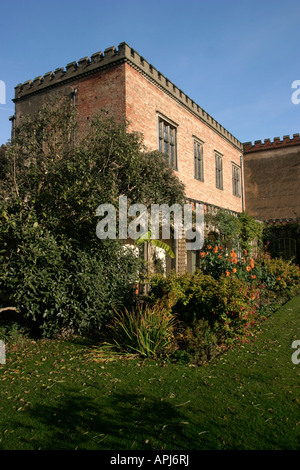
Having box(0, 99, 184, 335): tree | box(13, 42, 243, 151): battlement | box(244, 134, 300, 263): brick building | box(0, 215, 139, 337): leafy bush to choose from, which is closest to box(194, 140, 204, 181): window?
box(13, 42, 243, 151): battlement

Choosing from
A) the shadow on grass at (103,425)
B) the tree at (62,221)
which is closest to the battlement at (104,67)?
the tree at (62,221)

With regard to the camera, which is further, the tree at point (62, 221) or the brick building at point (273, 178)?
the brick building at point (273, 178)

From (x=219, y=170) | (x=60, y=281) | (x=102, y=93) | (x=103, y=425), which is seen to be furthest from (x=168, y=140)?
(x=103, y=425)

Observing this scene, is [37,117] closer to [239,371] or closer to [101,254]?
[101,254]

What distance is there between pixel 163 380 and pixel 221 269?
4.35 m

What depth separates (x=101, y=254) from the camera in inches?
271

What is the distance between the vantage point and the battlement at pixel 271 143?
22625 mm

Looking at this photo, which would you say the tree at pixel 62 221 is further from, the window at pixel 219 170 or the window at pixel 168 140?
the window at pixel 219 170

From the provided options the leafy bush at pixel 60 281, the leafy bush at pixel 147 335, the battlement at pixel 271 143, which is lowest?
the leafy bush at pixel 147 335

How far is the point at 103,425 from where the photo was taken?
11.0ft

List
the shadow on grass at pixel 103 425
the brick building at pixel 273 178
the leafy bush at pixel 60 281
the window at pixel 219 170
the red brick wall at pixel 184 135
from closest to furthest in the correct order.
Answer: the shadow on grass at pixel 103 425
the leafy bush at pixel 60 281
the red brick wall at pixel 184 135
the window at pixel 219 170
the brick building at pixel 273 178

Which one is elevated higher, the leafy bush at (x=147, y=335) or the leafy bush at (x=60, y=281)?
the leafy bush at (x=60, y=281)

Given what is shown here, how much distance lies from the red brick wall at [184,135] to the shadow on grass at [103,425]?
9864 mm
